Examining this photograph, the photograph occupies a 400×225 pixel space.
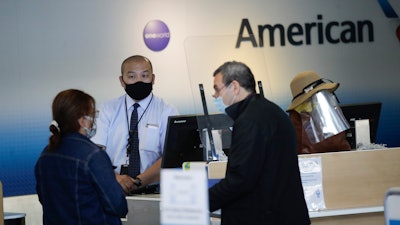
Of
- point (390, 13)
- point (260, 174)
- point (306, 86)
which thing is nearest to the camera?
point (260, 174)

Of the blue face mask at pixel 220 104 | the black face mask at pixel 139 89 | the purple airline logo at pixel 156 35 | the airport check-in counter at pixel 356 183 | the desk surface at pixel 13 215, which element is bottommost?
the desk surface at pixel 13 215

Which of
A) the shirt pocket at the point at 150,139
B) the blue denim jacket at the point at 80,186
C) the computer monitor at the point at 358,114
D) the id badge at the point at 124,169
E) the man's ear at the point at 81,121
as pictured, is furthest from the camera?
the shirt pocket at the point at 150,139

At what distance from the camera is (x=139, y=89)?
20.1ft

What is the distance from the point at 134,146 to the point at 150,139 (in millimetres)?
132

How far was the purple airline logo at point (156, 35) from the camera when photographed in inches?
320

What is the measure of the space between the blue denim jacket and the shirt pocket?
2029mm

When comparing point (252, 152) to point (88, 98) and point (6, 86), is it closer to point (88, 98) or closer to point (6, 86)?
point (88, 98)

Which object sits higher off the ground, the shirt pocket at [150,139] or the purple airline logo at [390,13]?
the purple airline logo at [390,13]

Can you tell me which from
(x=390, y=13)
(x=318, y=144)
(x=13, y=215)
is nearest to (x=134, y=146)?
(x=13, y=215)

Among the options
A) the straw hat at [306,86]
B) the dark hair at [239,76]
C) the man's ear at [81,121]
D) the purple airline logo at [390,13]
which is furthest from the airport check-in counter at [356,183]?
the purple airline logo at [390,13]

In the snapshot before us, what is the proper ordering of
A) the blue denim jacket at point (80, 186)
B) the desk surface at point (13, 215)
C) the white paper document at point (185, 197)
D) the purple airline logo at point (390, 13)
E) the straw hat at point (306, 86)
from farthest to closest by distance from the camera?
the purple airline logo at point (390, 13) → the desk surface at point (13, 215) → the straw hat at point (306, 86) → the blue denim jacket at point (80, 186) → the white paper document at point (185, 197)

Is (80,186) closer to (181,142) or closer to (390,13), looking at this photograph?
(181,142)

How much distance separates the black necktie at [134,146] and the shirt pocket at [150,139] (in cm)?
5

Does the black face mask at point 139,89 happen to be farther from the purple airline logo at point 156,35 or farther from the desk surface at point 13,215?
the purple airline logo at point 156,35
